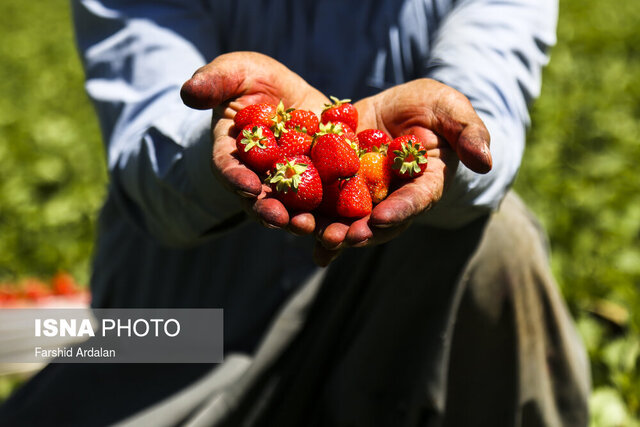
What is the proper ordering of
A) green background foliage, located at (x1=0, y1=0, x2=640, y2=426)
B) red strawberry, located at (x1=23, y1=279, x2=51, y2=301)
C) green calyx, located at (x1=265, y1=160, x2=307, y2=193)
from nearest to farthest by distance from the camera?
green calyx, located at (x1=265, y1=160, x2=307, y2=193) → green background foliage, located at (x1=0, y1=0, x2=640, y2=426) → red strawberry, located at (x1=23, y1=279, x2=51, y2=301)

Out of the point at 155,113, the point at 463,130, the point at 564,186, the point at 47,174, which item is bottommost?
the point at 47,174

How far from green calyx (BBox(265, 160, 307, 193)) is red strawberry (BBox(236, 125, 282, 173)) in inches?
1.7

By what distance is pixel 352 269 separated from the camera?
6.90ft

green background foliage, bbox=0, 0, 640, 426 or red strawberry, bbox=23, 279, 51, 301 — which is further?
red strawberry, bbox=23, 279, 51, 301

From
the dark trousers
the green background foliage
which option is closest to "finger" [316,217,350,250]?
the dark trousers

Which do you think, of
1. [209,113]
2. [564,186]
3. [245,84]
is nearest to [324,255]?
[245,84]

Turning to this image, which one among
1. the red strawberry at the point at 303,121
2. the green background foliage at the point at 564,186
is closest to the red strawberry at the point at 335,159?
the red strawberry at the point at 303,121

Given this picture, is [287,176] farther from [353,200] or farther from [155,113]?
[155,113]

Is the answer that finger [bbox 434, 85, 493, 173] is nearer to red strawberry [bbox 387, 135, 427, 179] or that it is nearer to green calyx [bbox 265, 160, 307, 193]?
red strawberry [bbox 387, 135, 427, 179]

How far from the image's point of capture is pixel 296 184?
4.94ft

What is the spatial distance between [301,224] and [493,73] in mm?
748

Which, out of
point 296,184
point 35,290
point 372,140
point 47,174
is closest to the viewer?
point 296,184

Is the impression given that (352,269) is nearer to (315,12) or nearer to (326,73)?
(326,73)

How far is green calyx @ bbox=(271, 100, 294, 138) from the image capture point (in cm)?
167
